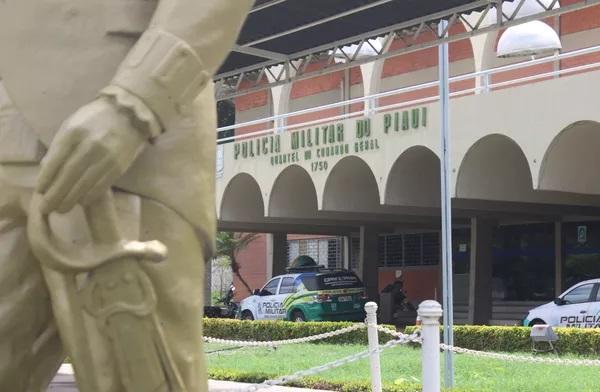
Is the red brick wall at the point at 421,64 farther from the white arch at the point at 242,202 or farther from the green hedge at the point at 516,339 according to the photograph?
the green hedge at the point at 516,339

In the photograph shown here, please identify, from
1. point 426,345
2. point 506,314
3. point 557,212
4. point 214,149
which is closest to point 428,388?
point 426,345

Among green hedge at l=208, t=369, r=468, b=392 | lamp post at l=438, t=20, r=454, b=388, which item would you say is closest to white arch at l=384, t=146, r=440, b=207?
lamp post at l=438, t=20, r=454, b=388

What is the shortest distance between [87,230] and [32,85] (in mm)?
349

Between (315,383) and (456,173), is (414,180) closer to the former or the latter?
(456,173)

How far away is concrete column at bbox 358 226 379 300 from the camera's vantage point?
27.5m

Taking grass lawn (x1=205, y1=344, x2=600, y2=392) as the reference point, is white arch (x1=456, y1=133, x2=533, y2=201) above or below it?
above

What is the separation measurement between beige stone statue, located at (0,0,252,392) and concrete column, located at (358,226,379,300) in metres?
25.3

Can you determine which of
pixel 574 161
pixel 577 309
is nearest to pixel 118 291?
pixel 577 309

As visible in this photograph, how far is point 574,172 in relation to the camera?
1816 cm

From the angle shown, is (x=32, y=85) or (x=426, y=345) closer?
(x=32, y=85)

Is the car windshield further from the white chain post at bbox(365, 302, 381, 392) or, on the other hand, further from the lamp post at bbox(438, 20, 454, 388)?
the white chain post at bbox(365, 302, 381, 392)

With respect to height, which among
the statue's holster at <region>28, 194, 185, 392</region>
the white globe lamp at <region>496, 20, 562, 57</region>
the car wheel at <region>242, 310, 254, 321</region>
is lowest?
the car wheel at <region>242, 310, 254, 321</region>

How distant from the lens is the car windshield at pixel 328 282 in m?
23.2

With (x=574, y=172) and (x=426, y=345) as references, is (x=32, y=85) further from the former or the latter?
(x=574, y=172)
